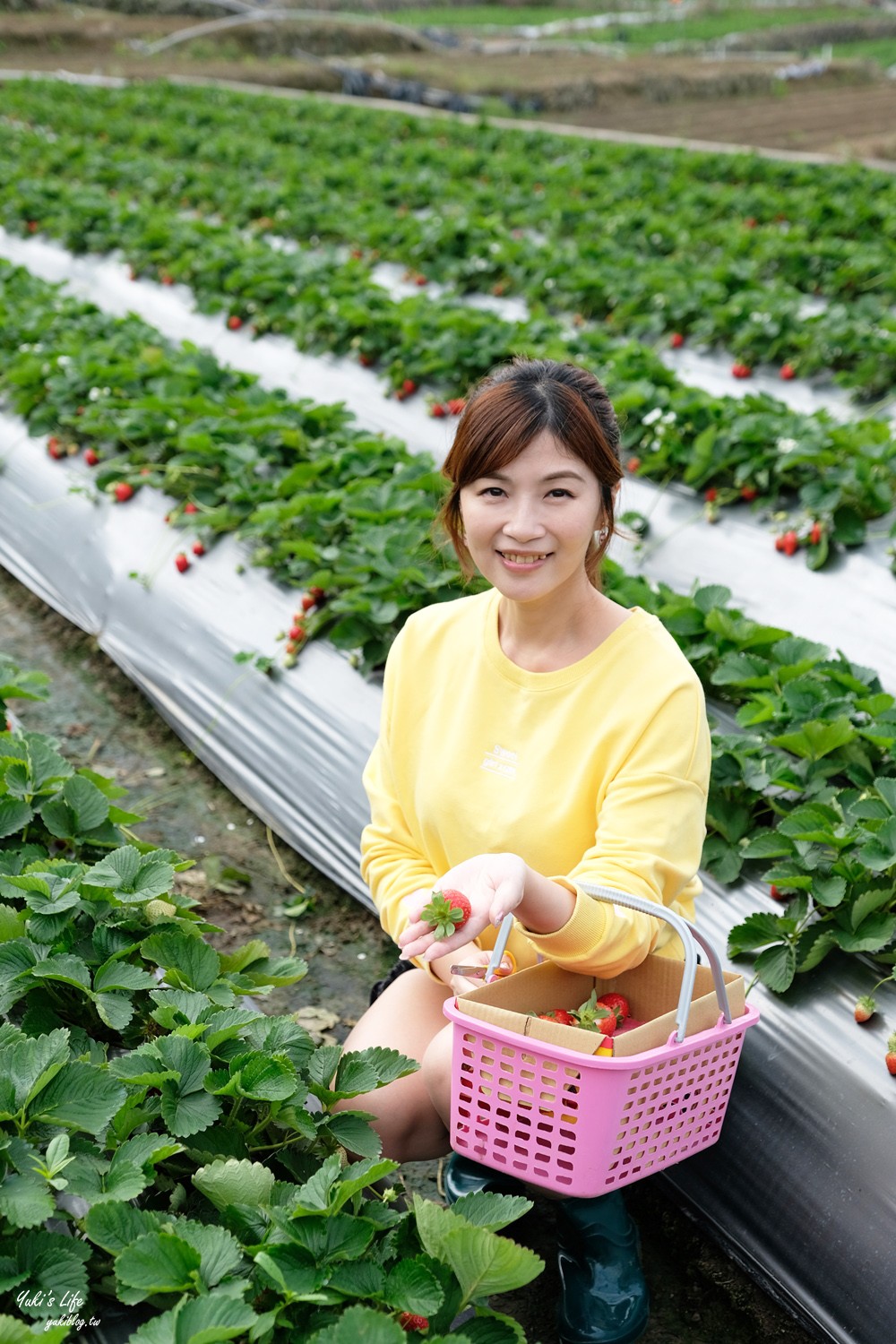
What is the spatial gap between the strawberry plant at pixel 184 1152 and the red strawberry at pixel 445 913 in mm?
280

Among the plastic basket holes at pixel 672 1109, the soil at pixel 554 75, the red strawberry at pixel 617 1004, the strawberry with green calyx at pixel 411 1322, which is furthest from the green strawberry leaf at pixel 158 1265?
the soil at pixel 554 75

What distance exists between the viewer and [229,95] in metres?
15.3

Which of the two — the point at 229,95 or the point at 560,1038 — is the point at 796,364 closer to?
the point at 560,1038

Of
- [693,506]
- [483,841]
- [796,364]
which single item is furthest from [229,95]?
[483,841]

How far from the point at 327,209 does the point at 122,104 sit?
7.01 m

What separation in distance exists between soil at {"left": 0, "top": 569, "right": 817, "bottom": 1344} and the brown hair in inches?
50.4

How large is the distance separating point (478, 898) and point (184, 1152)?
0.55 m

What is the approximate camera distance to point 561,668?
6.94 ft

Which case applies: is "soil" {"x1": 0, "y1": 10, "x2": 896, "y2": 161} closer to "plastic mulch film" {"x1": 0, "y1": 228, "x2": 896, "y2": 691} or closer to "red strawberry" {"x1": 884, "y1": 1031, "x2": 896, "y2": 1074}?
"plastic mulch film" {"x1": 0, "y1": 228, "x2": 896, "y2": 691}

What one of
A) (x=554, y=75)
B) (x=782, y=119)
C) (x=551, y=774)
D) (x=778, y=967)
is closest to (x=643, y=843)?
(x=551, y=774)

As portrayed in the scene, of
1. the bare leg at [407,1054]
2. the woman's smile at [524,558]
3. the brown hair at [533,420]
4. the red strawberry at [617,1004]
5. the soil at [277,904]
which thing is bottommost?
the soil at [277,904]

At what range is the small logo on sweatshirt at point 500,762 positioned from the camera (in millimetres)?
2105

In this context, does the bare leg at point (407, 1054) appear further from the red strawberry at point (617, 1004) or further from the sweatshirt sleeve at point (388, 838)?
the red strawberry at point (617, 1004)

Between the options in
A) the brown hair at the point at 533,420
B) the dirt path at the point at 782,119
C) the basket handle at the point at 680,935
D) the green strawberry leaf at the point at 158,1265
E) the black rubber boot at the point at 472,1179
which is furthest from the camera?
the dirt path at the point at 782,119
